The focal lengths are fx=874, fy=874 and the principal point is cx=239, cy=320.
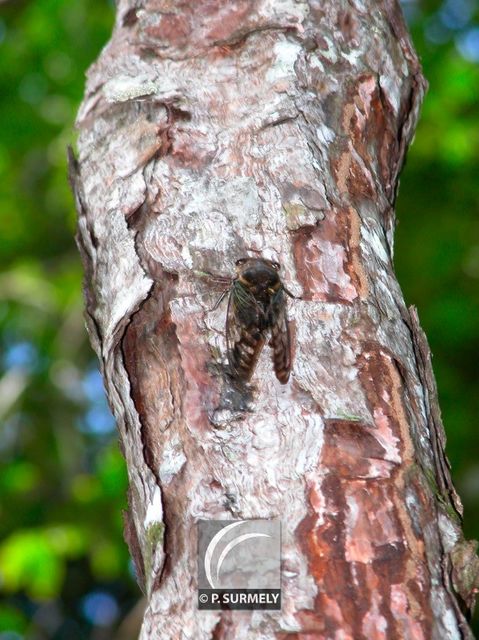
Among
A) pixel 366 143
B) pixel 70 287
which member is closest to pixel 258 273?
pixel 366 143

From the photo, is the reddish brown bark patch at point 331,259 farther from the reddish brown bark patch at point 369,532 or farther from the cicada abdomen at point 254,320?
the reddish brown bark patch at point 369,532

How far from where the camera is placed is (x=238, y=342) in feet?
5.24

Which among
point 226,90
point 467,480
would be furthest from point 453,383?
point 226,90

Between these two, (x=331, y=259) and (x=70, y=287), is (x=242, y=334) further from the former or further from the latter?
(x=70, y=287)

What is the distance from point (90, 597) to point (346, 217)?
690 centimetres

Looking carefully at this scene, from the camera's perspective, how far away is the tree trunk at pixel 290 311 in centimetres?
139

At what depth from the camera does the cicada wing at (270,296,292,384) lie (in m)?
1.56

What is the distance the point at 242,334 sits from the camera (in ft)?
5.44

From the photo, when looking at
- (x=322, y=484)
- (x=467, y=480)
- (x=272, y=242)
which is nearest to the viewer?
(x=322, y=484)

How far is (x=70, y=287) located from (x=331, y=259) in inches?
186

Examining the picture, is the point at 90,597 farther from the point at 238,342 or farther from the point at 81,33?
the point at 238,342

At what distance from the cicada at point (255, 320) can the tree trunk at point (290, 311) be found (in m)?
0.02

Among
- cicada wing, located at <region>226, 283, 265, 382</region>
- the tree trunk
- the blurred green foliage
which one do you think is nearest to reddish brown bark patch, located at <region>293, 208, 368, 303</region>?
the tree trunk

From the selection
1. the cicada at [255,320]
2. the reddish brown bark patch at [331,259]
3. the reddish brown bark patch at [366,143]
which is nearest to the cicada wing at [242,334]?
the cicada at [255,320]
